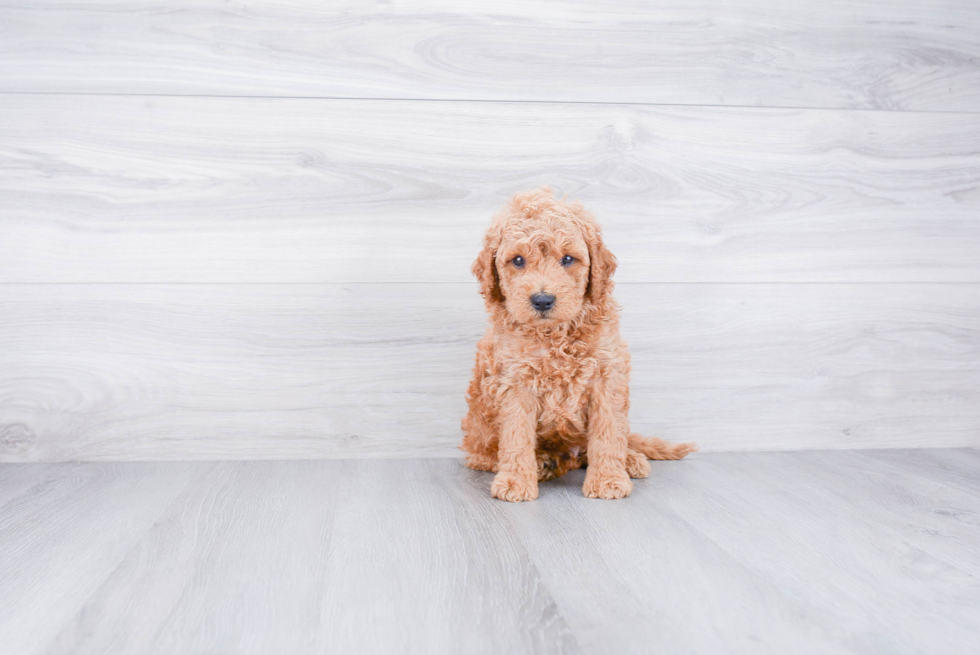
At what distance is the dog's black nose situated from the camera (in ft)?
5.08

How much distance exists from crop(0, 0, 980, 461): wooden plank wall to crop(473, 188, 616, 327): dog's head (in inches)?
14.3

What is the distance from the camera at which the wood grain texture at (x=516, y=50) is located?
1.95 m

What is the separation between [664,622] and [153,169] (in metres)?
1.73

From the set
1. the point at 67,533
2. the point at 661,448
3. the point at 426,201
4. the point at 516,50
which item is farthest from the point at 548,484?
the point at 516,50

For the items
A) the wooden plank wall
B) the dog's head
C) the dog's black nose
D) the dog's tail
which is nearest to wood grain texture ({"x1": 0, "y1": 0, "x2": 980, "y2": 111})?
the wooden plank wall

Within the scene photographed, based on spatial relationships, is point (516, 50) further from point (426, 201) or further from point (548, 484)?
point (548, 484)

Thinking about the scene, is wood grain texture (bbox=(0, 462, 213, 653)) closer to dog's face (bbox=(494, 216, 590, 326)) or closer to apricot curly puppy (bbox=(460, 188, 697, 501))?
apricot curly puppy (bbox=(460, 188, 697, 501))

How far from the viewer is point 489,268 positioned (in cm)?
168

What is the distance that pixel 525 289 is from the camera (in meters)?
1.57

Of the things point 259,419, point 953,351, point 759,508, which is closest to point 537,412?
point 759,508

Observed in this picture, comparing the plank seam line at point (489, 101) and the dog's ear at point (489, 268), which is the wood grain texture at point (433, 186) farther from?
the dog's ear at point (489, 268)

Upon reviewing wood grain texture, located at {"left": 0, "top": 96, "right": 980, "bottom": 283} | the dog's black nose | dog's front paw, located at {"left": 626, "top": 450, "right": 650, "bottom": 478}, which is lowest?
dog's front paw, located at {"left": 626, "top": 450, "right": 650, "bottom": 478}

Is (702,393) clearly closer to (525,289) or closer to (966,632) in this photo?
(525,289)

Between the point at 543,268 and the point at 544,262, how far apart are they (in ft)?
0.05
